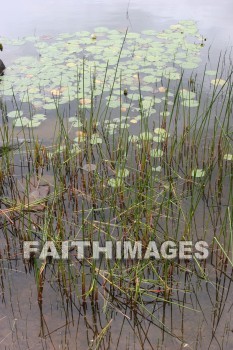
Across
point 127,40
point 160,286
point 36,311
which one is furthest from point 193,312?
point 127,40

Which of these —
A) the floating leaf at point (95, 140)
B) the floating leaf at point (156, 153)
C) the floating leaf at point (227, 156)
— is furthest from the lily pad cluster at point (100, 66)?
the floating leaf at point (227, 156)

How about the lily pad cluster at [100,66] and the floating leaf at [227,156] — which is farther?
the lily pad cluster at [100,66]

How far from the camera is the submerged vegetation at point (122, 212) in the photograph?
1845 millimetres

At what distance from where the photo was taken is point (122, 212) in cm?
227

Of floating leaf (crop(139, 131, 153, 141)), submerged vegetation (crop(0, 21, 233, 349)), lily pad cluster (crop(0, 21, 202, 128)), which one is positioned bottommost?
submerged vegetation (crop(0, 21, 233, 349))

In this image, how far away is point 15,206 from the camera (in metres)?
2.42

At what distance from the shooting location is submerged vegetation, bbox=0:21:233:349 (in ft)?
6.05

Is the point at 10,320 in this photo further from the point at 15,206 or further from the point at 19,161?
the point at 19,161

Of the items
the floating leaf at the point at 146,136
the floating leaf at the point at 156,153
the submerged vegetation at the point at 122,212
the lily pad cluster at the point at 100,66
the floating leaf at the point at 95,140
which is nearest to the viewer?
the submerged vegetation at the point at 122,212

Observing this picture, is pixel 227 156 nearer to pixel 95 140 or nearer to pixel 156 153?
pixel 156 153

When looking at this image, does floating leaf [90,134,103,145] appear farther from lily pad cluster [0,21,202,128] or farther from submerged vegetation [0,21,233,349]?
lily pad cluster [0,21,202,128]

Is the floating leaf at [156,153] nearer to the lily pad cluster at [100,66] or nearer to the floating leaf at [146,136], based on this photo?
the floating leaf at [146,136]

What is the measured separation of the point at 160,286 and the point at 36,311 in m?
0.54

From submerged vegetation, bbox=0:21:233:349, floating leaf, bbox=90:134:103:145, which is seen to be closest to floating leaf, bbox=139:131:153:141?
submerged vegetation, bbox=0:21:233:349
